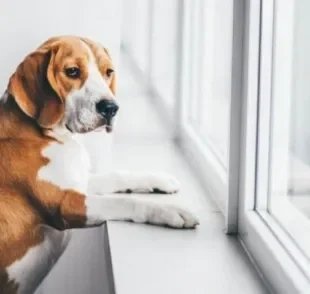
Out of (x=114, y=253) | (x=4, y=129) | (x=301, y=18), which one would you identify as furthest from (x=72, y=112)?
(x=301, y=18)

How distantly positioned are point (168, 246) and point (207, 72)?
0.59 meters

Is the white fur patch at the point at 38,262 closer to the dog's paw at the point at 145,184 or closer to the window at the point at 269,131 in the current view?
the dog's paw at the point at 145,184

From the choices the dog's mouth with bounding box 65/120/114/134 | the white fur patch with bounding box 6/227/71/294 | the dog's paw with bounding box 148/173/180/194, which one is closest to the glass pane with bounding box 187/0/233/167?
the dog's paw with bounding box 148/173/180/194

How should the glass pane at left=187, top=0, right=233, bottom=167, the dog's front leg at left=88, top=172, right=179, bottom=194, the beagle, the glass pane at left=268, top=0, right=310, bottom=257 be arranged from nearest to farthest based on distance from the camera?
the glass pane at left=268, top=0, right=310, bottom=257 → the beagle → the dog's front leg at left=88, top=172, right=179, bottom=194 → the glass pane at left=187, top=0, right=233, bottom=167

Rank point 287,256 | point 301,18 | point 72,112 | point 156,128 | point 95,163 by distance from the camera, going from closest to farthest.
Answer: point 287,256 → point 301,18 → point 72,112 → point 95,163 → point 156,128

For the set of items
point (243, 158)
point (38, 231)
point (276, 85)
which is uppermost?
point (276, 85)

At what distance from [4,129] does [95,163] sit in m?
0.19

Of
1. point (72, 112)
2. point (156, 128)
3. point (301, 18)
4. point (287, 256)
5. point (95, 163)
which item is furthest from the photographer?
point (156, 128)

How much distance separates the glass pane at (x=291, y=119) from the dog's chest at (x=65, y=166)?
310 mm

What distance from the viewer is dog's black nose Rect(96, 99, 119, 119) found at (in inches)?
43.8

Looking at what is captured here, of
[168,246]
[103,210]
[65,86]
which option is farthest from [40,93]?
[168,246]

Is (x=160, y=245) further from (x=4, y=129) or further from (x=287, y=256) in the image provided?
(x=4, y=129)

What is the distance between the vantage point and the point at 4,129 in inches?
43.2

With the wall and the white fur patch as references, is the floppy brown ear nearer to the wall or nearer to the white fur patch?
the wall
